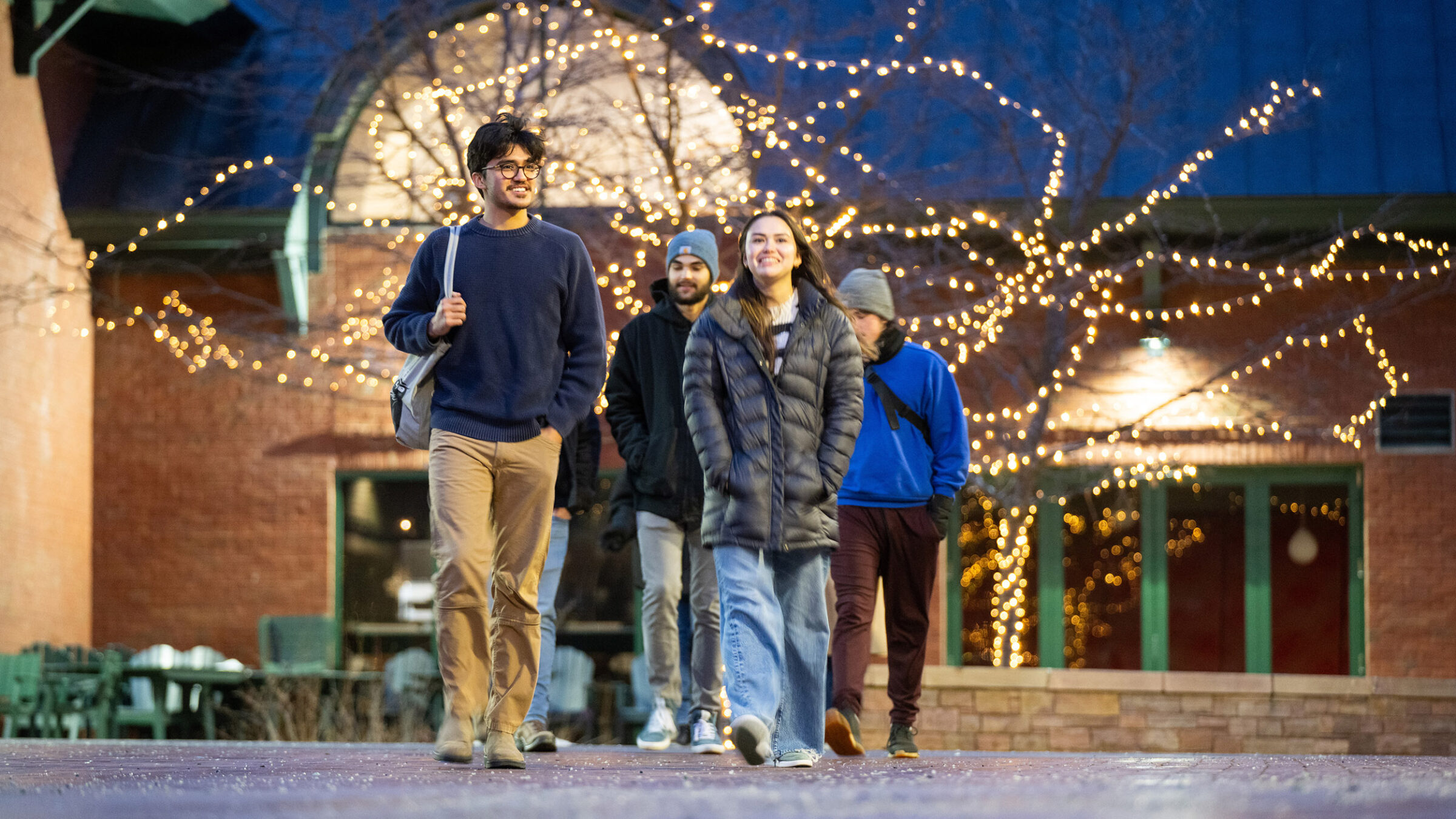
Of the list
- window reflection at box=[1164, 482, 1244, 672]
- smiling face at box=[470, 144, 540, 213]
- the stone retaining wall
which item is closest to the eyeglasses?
smiling face at box=[470, 144, 540, 213]

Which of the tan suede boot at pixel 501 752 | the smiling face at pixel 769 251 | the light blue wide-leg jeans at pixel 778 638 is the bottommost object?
the tan suede boot at pixel 501 752

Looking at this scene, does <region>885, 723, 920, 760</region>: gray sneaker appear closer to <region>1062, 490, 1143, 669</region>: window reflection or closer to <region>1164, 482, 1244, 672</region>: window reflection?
<region>1062, 490, 1143, 669</region>: window reflection

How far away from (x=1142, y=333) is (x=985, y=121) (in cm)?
304

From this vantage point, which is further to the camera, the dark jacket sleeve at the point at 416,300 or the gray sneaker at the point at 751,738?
the dark jacket sleeve at the point at 416,300

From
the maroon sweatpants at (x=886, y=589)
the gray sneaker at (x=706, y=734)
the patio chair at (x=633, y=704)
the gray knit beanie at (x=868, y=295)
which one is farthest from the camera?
the patio chair at (x=633, y=704)

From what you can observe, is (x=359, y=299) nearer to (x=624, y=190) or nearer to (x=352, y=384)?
(x=352, y=384)

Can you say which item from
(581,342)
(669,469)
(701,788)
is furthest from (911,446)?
(701,788)

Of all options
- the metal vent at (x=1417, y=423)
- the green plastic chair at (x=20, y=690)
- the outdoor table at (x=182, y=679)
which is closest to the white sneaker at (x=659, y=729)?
the outdoor table at (x=182, y=679)

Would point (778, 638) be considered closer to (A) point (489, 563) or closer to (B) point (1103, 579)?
(A) point (489, 563)

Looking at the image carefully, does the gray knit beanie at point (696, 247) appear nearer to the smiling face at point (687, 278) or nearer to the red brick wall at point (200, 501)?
the smiling face at point (687, 278)

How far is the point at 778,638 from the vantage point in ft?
17.1

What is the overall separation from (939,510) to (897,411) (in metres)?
0.40

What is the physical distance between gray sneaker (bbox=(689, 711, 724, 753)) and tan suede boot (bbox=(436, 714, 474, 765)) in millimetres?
1768

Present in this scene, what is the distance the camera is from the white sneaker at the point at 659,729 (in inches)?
281
